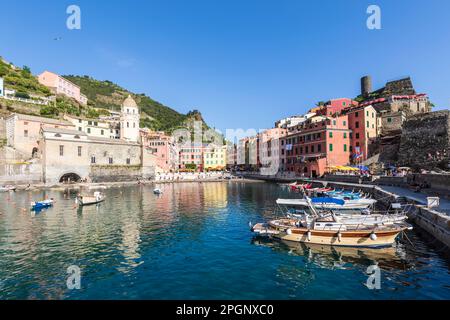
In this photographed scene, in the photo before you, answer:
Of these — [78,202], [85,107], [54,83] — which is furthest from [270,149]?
[54,83]

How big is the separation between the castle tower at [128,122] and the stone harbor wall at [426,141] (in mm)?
79166

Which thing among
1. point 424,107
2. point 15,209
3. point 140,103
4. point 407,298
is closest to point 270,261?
point 407,298

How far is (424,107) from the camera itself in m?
72.1

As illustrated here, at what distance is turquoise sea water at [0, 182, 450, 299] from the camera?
1152cm

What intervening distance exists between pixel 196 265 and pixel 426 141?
58.3 meters

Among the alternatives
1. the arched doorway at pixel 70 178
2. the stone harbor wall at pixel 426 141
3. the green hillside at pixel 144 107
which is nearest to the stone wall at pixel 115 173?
the arched doorway at pixel 70 178

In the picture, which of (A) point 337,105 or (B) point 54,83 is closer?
(A) point 337,105

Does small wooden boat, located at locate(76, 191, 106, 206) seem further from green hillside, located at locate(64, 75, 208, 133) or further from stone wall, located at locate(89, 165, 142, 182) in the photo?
green hillside, located at locate(64, 75, 208, 133)

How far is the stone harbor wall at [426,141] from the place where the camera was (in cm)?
4906

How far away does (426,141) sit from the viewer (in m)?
52.5

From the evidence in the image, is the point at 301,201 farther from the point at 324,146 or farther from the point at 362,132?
the point at 362,132

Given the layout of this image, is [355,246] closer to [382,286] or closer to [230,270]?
[382,286]

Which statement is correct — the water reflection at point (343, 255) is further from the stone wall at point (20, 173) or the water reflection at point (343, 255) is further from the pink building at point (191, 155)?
the pink building at point (191, 155)
